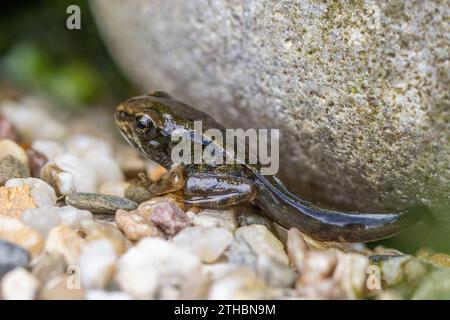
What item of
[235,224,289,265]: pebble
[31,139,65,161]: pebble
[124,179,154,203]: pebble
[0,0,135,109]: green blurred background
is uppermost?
[0,0,135,109]: green blurred background

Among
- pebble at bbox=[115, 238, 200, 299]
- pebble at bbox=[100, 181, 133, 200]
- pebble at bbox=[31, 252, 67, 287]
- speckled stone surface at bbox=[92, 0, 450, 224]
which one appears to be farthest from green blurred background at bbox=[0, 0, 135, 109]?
pebble at bbox=[115, 238, 200, 299]

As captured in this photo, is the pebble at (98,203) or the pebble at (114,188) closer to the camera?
the pebble at (98,203)

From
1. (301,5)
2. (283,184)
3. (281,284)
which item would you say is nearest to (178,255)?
(281,284)

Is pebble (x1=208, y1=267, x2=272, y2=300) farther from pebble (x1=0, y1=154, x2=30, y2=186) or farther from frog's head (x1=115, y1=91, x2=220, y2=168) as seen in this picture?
pebble (x1=0, y1=154, x2=30, y2=186)

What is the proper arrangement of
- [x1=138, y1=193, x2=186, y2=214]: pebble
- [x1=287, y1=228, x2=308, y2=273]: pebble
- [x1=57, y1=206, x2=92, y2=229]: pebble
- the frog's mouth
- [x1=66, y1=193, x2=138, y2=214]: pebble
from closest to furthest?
[x1=287, y1=228, x2=308, y2=273]: pebble < [x1=57, y1=206, x2=92, y2=229]: pebble < [x1=138, y1=193, x2=186, y2=214]: pebble < [x1=66, y1=193, x2=138, y2=214]: pebble < the frog's mouth

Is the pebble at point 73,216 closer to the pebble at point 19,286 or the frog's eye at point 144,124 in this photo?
the pebble at point 19,286

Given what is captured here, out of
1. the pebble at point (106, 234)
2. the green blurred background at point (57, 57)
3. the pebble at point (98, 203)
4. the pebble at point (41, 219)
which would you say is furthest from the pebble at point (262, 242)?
the green blurred background at point (57, 57)
